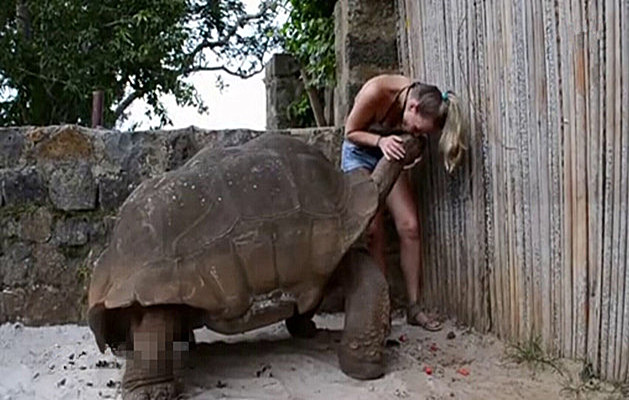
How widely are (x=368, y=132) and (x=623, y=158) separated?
1.40 meters

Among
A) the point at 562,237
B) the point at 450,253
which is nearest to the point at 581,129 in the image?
the point at 562,237

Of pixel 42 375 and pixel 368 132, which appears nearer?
pixel 42 375

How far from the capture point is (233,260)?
285 cm

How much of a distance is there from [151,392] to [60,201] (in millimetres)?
1490

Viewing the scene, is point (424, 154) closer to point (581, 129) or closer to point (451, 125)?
point (451, 125)

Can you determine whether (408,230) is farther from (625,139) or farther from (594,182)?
(625,139)

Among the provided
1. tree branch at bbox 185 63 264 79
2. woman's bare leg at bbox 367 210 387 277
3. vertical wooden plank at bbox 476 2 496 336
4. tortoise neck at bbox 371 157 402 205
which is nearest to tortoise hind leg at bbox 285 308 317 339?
Answer: woman's bare leg at bbox 367 210 387 277

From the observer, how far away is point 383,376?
3.04 meters

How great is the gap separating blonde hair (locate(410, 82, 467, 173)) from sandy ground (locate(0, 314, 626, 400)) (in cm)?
87

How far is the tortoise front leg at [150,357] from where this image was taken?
276 cm

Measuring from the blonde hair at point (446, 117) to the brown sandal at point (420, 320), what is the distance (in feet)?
2.51

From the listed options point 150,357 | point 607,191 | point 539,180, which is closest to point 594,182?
point 607,191

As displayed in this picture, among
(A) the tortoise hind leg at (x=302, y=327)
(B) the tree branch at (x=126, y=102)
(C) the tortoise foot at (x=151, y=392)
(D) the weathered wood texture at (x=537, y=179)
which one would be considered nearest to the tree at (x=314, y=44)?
(D) the weathered wood texture at (x=537, y=179)

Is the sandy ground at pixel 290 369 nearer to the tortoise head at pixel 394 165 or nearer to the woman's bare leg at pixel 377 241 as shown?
the woman's bare leg at pixel 377 241
